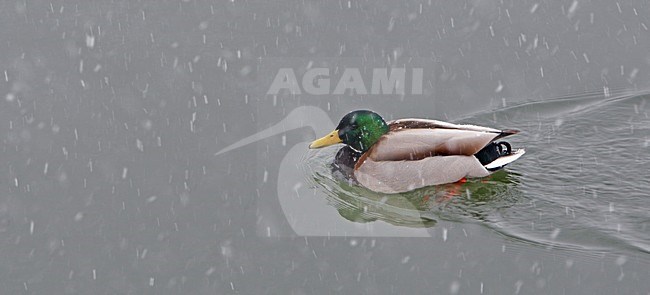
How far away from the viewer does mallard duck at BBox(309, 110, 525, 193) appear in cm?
817

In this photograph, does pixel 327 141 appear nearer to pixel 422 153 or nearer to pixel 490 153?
pixel 422 153

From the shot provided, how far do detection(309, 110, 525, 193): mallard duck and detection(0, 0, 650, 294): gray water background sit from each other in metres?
0.41

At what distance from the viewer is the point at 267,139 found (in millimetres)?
8898

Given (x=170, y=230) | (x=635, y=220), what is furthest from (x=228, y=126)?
(x=635, y=220)

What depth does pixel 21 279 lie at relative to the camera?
6934mm

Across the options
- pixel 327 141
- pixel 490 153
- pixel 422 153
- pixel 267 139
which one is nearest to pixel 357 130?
pixel 327 141

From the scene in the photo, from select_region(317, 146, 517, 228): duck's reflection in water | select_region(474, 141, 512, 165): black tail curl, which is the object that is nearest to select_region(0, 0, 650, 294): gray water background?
select_region(317, 146, 517, 228): duck's reflection in water

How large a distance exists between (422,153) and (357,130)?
0.60 meters

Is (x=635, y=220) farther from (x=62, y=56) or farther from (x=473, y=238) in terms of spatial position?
(x=62, y=56)

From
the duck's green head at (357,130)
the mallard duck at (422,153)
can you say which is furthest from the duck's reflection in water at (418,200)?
the duck's green head at (357,130)

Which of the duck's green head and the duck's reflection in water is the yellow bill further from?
the duck's reflection in water

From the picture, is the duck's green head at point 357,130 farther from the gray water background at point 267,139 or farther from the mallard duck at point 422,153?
the gray water background at point 267,139

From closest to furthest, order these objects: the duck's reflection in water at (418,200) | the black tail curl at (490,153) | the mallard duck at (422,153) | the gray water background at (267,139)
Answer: the gray water background at (267,139) → the duck's reflection in water at (418,200) → the mallard duck at (422,153) → the black tail curl at (490,153)

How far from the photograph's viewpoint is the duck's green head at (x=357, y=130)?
27.4ft
